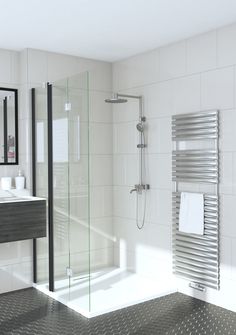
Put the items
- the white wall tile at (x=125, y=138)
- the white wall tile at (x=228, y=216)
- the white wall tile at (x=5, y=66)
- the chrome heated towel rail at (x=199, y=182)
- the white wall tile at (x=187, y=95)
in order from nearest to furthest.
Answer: the white wall tile at (x=228, y=216) < the chrome heated towel rail at (x=199, y=182) < the white wall tile at (x=187, y=95) < the white wall tile at (x=5, y=66) < the white wall tile at (x=125, y=138)

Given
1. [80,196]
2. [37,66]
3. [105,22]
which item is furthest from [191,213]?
[37,66]

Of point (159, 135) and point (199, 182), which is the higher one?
point (159, 135)

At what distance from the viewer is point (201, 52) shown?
3.75 metres

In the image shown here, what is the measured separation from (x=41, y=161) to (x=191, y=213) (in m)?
1.55

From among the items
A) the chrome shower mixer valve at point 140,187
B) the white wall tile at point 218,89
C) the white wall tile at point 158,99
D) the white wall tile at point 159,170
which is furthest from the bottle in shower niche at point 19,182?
the white wall tile at point 218,89

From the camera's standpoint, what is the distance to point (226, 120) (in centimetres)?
353

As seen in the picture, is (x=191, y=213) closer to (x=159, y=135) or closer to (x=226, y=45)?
(x=159, y=135)

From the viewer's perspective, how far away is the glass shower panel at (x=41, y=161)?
4.04 m

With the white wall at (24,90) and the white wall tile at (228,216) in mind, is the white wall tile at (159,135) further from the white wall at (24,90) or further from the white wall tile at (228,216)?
the white wall at (24,90)

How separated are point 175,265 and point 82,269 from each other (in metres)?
1.01

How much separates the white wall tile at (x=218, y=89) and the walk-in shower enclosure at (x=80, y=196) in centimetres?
100

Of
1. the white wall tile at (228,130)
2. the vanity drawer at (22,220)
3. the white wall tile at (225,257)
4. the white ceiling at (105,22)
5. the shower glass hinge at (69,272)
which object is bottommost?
the shower glass hinge at (69,272)

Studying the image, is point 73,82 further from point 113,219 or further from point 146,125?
point 113,219

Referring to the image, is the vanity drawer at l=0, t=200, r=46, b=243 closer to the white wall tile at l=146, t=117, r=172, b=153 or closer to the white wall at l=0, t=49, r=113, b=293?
the white wall at l=0, t=49, r=113, b=293
